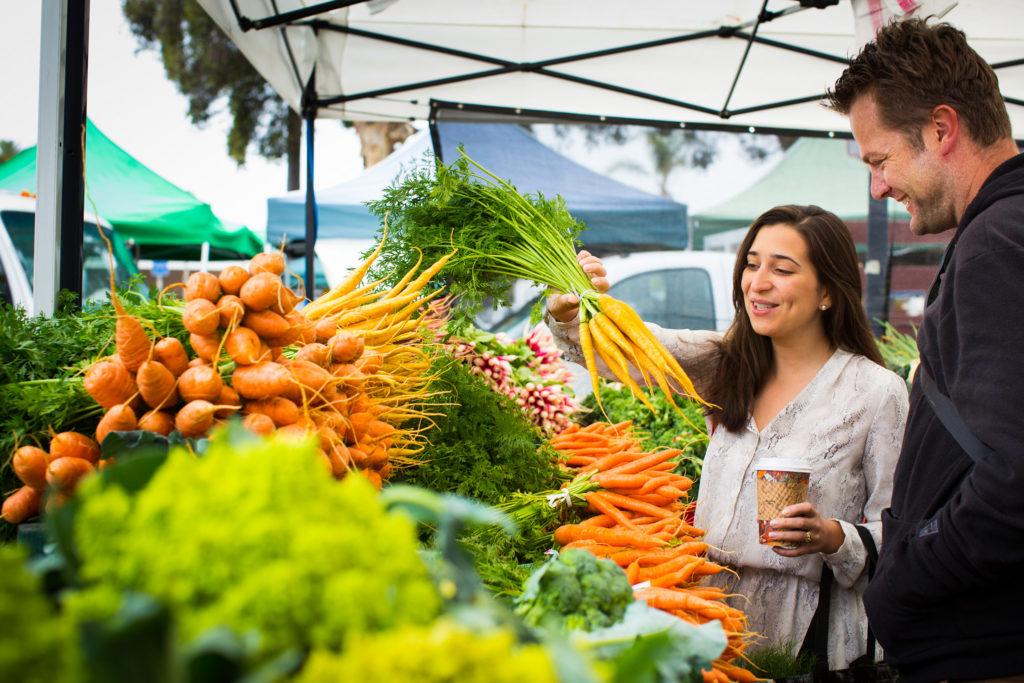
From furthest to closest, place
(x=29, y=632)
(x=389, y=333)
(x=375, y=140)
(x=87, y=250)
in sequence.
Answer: (x=375, y=140) < (x=87, y=250) < (x=389, y=333) < (x=29, y=632)

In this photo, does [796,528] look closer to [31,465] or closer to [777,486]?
[777,486]

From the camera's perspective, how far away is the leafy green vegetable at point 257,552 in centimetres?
55

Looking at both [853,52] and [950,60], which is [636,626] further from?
[853,52]

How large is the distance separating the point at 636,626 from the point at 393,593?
0.54 meters

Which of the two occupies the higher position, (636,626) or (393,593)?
(393,593)

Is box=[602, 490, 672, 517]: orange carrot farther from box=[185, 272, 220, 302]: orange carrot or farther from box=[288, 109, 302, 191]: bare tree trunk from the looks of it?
box=[288, 109, 302, 191]: bare tree trunk

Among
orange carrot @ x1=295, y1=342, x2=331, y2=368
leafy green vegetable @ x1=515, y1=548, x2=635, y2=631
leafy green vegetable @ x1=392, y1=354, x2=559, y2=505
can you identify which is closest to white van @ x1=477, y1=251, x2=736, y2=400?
leafy green vegetable @ x1=392, y1=354, x2=559, y2=505

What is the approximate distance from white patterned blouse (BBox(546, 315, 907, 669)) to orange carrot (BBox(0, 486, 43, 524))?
1755mm

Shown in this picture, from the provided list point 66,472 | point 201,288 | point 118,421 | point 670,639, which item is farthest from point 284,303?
point 670,639

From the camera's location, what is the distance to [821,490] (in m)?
2.02

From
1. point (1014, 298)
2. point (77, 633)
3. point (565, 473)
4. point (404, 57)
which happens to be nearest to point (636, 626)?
point (77, 633)

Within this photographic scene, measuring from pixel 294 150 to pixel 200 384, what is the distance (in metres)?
18.5

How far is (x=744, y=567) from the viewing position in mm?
2090

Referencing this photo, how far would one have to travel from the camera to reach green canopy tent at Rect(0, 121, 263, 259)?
7.71 m
